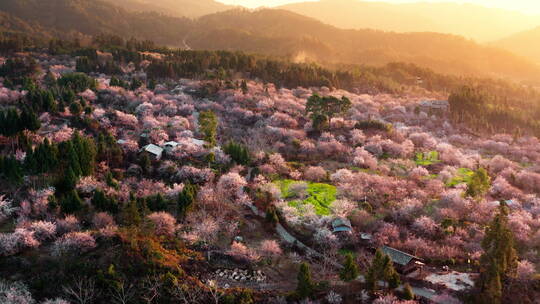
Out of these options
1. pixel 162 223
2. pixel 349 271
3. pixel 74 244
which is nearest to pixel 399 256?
pixel 349 271

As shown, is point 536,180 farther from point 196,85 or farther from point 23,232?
point 196,85

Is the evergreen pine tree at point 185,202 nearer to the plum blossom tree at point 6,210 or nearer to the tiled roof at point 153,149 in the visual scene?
the plum blossom tree at point 6,210

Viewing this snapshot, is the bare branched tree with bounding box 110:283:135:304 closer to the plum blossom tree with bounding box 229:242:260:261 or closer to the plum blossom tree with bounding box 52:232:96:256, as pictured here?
the plum blossom tree with bounding box 52:232:96:256

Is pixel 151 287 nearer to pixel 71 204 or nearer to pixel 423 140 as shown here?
pixel 71 204

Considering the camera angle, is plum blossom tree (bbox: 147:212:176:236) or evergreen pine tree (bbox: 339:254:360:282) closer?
evergreen pine tree (bbox: 339:254:360:282)

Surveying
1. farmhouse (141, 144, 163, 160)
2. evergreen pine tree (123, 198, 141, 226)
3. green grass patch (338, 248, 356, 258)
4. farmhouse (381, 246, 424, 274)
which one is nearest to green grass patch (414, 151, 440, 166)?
green grass patch (338, 248, 356, 258)

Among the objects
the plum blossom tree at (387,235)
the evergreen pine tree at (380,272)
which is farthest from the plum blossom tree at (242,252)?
the plum blossom tree at (387,235)

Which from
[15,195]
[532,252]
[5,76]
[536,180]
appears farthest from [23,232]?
[5,76]
